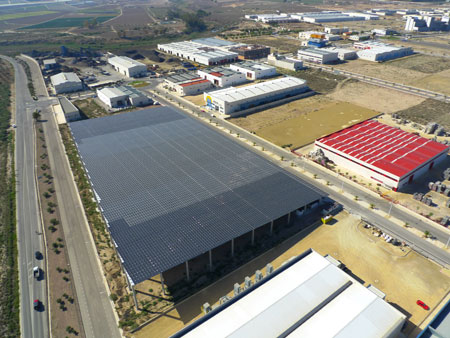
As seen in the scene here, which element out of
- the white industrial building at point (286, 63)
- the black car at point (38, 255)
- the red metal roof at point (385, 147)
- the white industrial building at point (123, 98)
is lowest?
the black car at point (38, 255)

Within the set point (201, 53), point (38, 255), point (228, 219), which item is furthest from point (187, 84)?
point (38, 255)

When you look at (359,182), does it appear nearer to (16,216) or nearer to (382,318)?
(382,318)

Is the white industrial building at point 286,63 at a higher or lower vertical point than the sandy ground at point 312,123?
higher

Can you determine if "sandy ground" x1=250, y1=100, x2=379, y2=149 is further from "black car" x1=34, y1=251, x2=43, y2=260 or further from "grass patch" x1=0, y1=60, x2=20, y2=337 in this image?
"grass patch" x1=0, y1=60, x2=20, y2=337

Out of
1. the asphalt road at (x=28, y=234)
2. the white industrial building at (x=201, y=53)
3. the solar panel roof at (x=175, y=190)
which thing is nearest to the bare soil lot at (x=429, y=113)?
the solar panel roof at (x=175, y=190)

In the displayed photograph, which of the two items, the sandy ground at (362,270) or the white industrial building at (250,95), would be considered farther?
the white industrial building at (250,95)

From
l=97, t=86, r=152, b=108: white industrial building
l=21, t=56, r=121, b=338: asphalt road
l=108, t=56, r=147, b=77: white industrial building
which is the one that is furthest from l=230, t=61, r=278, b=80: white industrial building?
l=21, t=56, r=121, b=338: asphalt road

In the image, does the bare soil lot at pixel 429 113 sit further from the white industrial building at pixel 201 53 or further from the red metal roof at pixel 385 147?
the white industrial building at pixel 201 53

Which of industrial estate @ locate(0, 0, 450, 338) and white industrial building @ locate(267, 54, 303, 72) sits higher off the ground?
white industrial building @ locate(267, 54, 303, 72)
